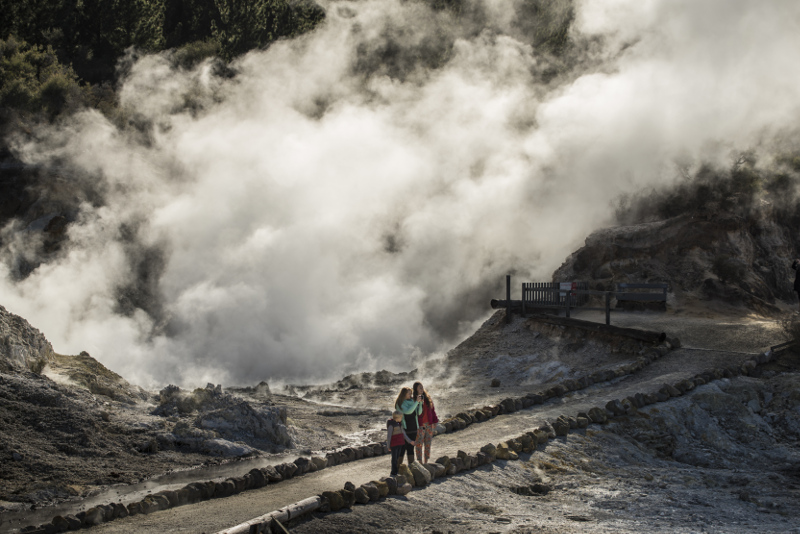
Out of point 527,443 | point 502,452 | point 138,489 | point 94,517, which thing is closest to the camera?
point 94,517

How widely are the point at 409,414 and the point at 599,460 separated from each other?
252 centimetres

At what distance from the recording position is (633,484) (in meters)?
7.15

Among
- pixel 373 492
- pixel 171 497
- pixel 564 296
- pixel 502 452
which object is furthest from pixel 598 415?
pixel 564 296

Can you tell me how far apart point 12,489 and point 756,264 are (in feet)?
58.4

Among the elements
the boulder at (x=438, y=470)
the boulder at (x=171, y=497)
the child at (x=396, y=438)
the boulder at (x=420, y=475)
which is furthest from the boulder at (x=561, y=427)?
the boulder at (x=171, y=497)

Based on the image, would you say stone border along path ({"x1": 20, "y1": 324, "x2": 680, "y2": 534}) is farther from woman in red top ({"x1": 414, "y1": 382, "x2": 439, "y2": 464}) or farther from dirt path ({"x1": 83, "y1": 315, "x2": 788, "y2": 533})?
woman in red top ({"x1": 414, "y1": 382, "x2": 439, "y2": 464})

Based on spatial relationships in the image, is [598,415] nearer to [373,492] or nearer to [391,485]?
[391,485]

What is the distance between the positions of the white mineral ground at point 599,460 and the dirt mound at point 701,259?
3195mm

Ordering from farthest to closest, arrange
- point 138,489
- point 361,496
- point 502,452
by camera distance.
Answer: point 502,452 → point 138,489 → point 361,496

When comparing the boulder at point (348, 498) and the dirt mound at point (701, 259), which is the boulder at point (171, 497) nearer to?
the boulder at point (348, 498)

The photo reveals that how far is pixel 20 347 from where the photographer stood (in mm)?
9828

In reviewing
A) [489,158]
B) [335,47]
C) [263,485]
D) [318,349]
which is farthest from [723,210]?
[335,47]

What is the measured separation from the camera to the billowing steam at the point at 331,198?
63.7 ft

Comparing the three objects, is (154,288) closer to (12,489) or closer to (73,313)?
(73,313)
